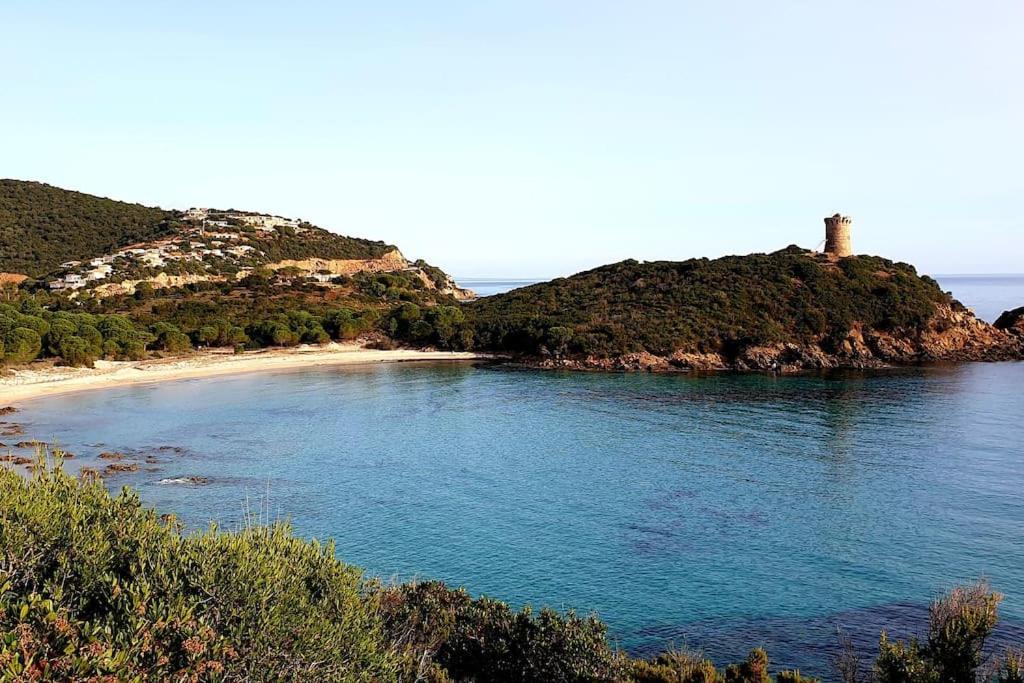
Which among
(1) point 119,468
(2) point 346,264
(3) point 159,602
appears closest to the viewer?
(3) point 159,602

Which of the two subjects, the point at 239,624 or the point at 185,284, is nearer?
the point at 239,624

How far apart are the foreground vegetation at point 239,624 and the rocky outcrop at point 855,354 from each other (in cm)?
5504

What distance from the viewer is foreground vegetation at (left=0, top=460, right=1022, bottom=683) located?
383 inches

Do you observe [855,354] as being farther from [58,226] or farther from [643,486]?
[58,226]

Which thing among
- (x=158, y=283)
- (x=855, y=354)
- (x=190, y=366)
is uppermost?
(x=158, y=283)

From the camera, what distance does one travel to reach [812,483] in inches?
1374

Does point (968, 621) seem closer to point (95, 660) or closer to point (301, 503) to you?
point (95, 660)

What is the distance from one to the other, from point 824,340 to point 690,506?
49.1 metres

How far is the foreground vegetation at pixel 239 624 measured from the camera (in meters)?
9.72

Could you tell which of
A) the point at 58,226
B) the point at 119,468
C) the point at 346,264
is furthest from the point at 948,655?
the point at 58,226

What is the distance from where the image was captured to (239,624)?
10969mm

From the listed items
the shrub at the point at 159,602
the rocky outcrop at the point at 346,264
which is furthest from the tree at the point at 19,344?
the shrub at the point at 159,602

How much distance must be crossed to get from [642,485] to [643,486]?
0.16 metres

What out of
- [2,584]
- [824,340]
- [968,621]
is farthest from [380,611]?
[824,340]
